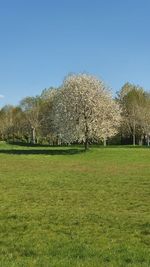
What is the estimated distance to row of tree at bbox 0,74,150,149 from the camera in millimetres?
73688

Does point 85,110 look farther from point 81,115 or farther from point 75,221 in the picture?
point 75,221

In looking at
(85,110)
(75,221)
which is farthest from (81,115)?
(75,221)

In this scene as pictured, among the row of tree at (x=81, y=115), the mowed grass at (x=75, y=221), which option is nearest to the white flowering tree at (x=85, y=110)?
the row of tree at (x=81, y=115)

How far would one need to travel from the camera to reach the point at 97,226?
58.7 feet

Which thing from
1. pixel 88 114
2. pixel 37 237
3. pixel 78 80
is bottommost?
pixel 37 237

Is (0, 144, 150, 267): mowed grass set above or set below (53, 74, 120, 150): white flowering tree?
below

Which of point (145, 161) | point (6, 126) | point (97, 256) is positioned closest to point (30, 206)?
point (97, 256)

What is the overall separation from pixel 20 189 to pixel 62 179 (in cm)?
722

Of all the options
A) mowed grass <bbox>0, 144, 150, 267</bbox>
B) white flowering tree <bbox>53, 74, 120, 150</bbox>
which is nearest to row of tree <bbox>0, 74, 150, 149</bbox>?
white flowering tree <bbox>53, 74, 120, 150</bbox>

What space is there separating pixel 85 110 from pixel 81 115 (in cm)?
121

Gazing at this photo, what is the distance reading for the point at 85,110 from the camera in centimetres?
7319

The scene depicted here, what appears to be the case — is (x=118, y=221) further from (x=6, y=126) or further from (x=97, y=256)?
(x=6, y=126)

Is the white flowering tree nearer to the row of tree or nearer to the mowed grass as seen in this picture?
the row of tree

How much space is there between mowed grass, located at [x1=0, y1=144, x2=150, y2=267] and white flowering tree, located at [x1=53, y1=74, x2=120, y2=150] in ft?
117
